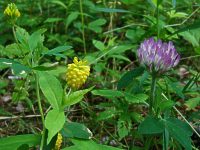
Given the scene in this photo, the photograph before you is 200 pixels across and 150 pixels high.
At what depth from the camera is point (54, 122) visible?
114 centimetres

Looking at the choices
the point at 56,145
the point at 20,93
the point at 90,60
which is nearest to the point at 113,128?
the point at 90,60

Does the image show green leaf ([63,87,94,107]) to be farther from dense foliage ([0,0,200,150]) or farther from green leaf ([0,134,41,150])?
green leaf ([0,134,41,150])

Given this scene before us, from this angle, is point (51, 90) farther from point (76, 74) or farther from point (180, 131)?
point (180, 131)

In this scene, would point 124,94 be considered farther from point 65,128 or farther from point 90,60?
point 90,60

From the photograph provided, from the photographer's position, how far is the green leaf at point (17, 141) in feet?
4.07

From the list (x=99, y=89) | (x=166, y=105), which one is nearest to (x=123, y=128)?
(x=99, y=89)

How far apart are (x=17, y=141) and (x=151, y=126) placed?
402 mm

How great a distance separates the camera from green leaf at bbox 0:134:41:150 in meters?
1.24

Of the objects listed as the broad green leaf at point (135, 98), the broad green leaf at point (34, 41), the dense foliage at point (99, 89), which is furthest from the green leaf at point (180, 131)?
the broad green leaf at point (34, 41)

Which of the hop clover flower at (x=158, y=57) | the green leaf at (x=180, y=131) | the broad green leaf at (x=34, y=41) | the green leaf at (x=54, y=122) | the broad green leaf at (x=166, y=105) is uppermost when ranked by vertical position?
the broad green leaf at (x=34, y=41)

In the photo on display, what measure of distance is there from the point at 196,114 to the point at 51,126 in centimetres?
73

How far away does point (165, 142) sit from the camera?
1.46 meters

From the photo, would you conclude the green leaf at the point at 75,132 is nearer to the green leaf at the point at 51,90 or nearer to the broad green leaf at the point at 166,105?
the green leaf at the point at 51,90

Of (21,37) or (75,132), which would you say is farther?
(21,37)
